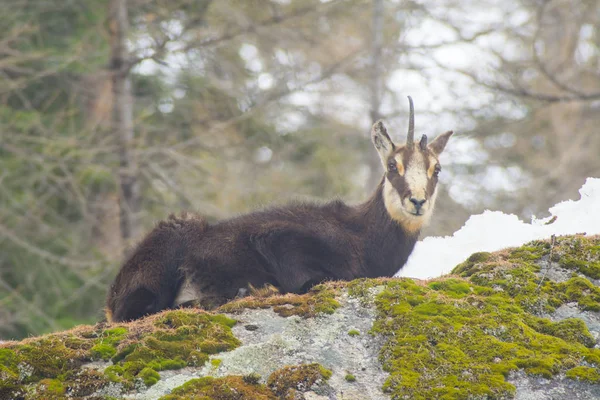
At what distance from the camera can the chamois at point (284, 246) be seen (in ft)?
21.3

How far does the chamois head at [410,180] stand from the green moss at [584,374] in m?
2.77

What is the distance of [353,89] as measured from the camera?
1862 centimetres

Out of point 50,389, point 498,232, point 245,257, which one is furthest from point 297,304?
point 498,232

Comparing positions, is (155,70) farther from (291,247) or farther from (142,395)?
(142,395)

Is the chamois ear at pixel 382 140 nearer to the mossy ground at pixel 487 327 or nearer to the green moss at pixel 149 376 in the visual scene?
the mossy ground at pixel 487 327

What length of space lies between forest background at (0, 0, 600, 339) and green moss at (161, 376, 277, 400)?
8882 millimetres

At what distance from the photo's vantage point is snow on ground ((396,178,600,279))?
6.68m

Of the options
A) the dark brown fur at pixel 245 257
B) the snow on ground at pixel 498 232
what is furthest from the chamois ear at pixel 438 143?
the dark brown fur at pixel 245 257

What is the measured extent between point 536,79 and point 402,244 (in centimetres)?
1734

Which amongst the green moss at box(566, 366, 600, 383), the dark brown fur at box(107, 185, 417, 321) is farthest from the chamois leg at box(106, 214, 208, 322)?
the green moss at box(566, 366, 600, 383)

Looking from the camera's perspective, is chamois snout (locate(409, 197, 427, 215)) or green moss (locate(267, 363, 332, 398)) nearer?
green moss (locate(267, 363, 332, 398))

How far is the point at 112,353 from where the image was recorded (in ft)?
15.3

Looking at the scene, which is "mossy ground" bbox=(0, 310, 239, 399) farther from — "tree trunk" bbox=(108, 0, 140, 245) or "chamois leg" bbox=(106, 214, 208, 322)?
"tree trunk" bbox=(108, 0, 140, 245)

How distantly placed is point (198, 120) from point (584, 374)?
13.1 m
